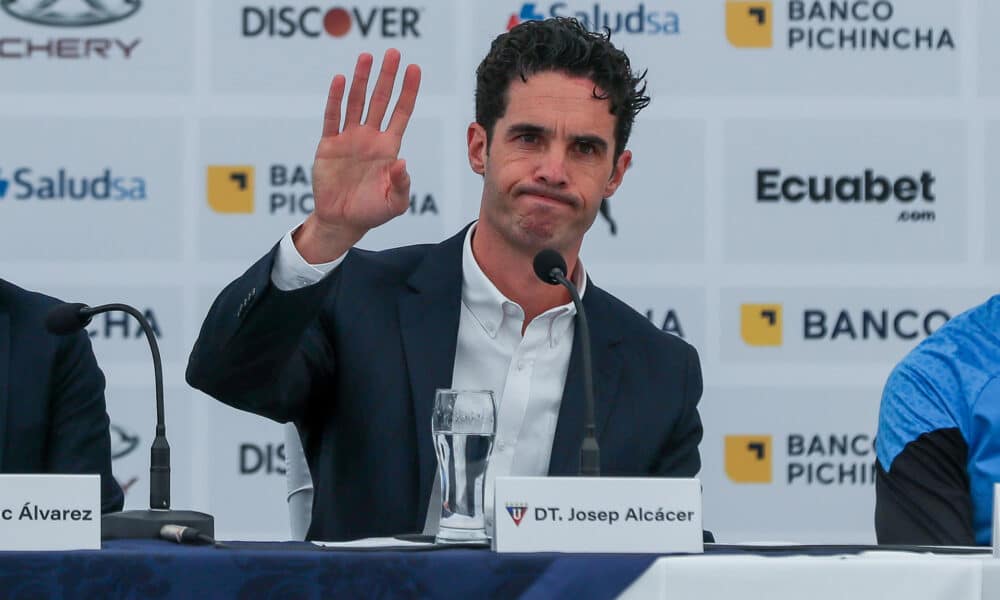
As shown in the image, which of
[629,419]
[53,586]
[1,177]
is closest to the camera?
[53,586]

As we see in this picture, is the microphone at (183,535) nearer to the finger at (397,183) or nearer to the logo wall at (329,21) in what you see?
the finger at (397,183)

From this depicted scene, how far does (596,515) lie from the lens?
1.55m

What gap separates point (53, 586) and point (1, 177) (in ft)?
6.61

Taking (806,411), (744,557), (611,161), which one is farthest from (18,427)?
(806,411)

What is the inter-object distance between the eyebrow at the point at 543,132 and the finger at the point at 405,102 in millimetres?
253

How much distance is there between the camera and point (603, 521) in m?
1.55

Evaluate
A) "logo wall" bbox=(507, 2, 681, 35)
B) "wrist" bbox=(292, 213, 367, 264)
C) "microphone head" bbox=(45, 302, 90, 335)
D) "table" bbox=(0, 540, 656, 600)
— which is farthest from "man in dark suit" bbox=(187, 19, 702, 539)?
"logo wall" bbox=(507, 2, 681, 35)

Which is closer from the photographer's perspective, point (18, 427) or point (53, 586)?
point (53, 586)

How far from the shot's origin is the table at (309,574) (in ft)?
4.78

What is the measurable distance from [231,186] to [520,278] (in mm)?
1101

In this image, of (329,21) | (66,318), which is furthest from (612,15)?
(66,318)

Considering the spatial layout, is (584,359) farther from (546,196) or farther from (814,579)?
(546,196)

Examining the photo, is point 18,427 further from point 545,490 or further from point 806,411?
point 806,411

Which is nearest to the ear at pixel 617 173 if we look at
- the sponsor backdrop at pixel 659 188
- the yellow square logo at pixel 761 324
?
the sponsor backdrop at pixel 659 188
